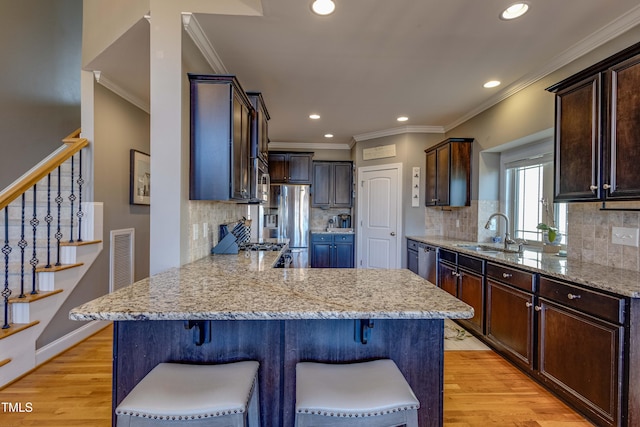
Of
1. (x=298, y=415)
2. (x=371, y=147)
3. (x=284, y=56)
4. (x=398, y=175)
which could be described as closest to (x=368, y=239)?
(x=398, y=175)

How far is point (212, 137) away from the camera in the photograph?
87.7 inches

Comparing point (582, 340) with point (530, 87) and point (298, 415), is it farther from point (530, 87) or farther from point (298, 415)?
point (530, 87)

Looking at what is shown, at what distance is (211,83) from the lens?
2.20 m

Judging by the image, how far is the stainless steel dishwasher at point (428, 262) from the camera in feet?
12.8

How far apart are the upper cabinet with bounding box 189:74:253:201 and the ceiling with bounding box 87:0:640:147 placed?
470mm

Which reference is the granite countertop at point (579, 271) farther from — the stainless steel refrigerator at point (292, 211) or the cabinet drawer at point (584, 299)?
the stainless steel refrigerator at point (292, 211)

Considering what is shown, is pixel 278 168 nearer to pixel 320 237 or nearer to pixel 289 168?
pixel 289 168

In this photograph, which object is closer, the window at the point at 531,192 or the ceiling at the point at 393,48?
the ceiling at the point at 393,48

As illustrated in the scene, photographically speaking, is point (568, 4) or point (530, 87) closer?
point (568, 4)

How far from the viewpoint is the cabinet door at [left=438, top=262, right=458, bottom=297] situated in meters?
3.41

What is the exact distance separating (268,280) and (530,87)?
316 centimetres

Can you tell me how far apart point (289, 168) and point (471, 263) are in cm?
366

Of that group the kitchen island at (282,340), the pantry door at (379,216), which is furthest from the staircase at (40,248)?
the pantry door at (379,216)

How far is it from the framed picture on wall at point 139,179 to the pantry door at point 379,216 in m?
3.34
